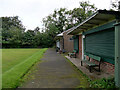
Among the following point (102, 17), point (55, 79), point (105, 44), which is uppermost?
point (102, 17)

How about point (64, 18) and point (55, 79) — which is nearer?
point (55, 79)

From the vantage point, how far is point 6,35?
1687 inches

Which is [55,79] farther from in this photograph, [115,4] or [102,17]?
[115,4]

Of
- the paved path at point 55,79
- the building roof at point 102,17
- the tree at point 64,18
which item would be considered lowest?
A: the paved path at point 55,79

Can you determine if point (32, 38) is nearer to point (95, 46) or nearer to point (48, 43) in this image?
point (48, 43)

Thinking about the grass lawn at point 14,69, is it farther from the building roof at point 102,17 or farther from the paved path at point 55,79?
the building roof at point 102,17

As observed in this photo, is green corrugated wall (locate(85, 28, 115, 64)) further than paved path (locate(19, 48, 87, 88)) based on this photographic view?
Yes

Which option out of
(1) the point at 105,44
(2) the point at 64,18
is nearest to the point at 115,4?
(2) the point at 64,18

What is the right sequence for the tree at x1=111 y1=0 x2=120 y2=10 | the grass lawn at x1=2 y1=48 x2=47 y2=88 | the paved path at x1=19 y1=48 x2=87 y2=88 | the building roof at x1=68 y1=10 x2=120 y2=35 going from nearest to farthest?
the building roof at x1=68 y1=10 x2=120 y2=35, the paved path at x1=19 y1=48 x2=87 y2=88, the grass lawn at x1=2 y1=48 x2=47 y2=88, the tree at x1=111 y1=0 x2=120 y2=10

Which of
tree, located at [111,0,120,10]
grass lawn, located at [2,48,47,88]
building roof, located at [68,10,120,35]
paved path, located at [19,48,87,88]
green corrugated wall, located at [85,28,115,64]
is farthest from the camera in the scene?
tree, located at [111,0,120,10]

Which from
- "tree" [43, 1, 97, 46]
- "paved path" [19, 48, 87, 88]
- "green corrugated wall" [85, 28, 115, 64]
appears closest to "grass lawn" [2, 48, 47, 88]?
"paved path" [19, 48, 87, 88]

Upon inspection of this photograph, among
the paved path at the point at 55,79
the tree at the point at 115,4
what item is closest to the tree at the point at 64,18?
the tree at the point at 115,4

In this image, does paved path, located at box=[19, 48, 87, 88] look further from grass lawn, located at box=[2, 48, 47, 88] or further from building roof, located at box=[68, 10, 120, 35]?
building roof, located at box=[68, 10, 120, 35]

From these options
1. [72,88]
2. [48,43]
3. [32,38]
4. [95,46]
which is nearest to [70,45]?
[95,46]
